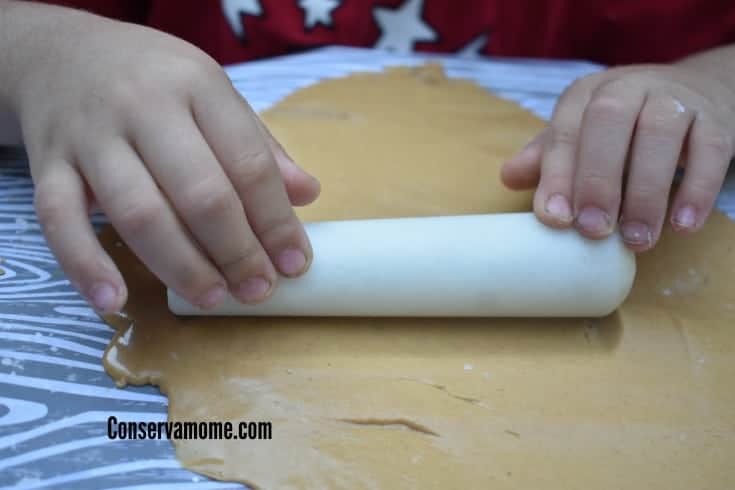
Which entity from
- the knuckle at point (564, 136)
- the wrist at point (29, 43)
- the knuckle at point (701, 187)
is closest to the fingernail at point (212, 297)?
the wrist at point (29, 43)

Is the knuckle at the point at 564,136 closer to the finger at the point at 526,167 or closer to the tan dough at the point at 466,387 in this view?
the finger at the point at 526,167

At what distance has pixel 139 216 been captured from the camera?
63 centimetres

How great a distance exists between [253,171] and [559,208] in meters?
0.35

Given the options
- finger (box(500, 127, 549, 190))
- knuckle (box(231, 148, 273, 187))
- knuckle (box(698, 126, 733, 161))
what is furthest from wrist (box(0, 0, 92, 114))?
knuckle (box(698, 126, 733, 161))

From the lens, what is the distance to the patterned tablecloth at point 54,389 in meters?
0.63

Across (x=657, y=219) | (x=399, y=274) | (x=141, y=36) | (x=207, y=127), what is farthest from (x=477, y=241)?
(x=141, y=36)

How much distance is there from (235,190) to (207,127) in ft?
0.25

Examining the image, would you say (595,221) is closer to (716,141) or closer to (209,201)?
(716,141)

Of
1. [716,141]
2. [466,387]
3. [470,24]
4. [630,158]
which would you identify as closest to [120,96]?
[466,387]

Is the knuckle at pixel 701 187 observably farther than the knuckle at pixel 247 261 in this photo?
Yes

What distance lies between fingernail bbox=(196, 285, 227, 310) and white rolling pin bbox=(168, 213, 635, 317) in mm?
40

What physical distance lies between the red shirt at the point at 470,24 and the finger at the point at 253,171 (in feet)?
2.21

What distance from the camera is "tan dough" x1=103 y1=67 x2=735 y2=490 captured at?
0.64 m

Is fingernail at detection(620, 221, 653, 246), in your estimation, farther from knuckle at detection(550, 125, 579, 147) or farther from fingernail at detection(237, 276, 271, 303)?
fingernail at detection(237, 276, 271, 303)
